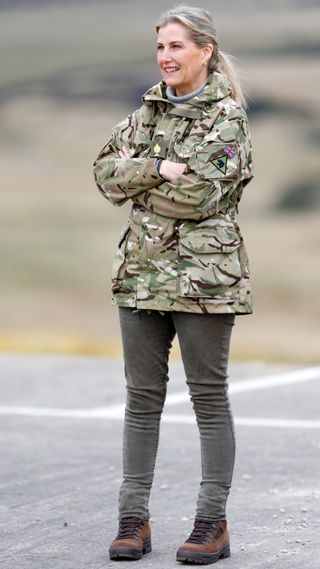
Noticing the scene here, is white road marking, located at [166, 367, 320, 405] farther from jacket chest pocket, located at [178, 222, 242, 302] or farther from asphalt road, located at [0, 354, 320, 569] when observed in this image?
jacket chest pocket, located at [178, 222, 242, 302]

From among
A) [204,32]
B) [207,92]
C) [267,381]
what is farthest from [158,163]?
[267,381]

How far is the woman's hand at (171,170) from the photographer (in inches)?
204

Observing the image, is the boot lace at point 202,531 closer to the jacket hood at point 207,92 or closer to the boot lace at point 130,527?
the boot lace at point 130,527

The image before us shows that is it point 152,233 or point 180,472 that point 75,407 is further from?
point 152,233

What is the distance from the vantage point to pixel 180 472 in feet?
24.1

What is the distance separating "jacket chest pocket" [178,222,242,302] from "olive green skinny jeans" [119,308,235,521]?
0.11 meters

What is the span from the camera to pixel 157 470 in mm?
7418

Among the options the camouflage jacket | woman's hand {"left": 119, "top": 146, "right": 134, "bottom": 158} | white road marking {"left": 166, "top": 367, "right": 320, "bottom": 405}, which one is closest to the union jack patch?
the camouflage jacket

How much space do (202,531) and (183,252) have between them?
3.36 ft

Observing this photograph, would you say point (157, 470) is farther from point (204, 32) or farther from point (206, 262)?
point (204, 32)

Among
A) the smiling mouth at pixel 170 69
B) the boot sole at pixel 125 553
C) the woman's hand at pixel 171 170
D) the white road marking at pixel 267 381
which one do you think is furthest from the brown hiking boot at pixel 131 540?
the white road marking at pixel 267 381

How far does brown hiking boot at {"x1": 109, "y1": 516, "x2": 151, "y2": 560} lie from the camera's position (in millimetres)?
5359

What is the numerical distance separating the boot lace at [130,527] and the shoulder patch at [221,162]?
1324 mm

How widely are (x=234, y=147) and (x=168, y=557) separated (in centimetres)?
153
